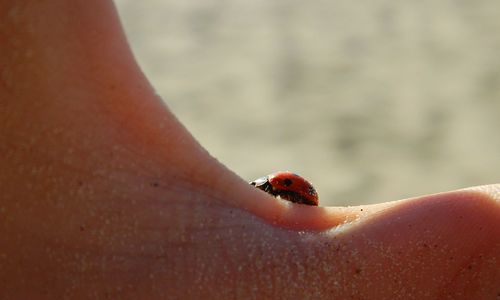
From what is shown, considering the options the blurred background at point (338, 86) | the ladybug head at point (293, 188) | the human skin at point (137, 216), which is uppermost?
the blurred background at point (338, 86)

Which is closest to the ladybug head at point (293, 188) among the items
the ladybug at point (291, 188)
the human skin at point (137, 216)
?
the ladybug at point (291, 188)

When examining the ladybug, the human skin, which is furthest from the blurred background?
the human skin

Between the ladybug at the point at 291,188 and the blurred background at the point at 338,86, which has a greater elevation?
the blurred background at the point at 338,86

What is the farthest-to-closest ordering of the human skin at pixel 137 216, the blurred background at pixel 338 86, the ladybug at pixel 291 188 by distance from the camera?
the blurred background at pixel 338 86 → the ladybug at pixel 291 188 → the human skin at pixel 137 216

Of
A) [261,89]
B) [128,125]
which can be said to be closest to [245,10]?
[261,89]

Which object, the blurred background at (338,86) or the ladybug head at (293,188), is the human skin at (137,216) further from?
the blurred background at (338,86)

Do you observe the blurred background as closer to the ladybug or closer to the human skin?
the ladybug
